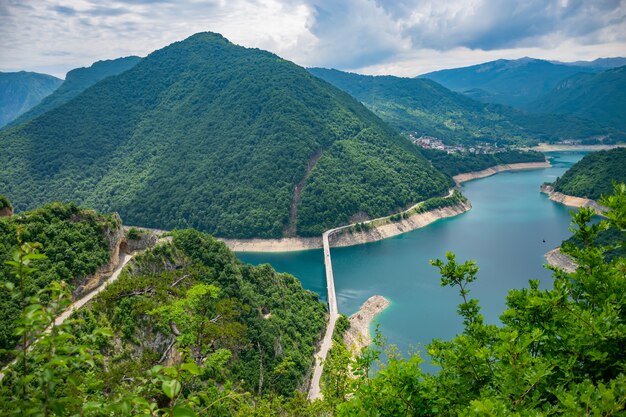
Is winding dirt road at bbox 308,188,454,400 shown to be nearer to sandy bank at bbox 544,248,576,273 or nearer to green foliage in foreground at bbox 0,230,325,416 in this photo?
green foliage in foreground at bbox 0,230,325,416

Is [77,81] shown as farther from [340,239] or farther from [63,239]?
[63,239]

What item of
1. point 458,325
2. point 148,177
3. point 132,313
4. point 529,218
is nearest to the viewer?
point 132,313

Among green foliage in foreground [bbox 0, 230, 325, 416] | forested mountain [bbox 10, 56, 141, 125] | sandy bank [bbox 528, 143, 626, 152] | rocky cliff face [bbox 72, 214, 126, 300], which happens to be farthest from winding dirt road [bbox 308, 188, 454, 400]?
forested mountain [bbox 10, 56, 141, 125]

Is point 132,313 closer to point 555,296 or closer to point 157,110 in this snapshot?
point 555,296

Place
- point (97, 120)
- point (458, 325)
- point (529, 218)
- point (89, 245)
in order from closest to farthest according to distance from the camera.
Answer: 1. point (89, 245)
2. point (458, 325)
3. point (529, 218)
4. point (97, 120)

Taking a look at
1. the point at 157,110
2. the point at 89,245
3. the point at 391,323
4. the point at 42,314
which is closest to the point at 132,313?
the point at 89,245

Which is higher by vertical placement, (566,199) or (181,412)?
(181,412)

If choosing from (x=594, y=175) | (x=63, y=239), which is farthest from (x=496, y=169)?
(x=63, y=239)
